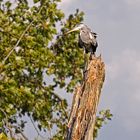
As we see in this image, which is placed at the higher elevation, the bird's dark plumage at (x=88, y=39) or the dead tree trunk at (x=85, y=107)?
the bird's dark plumage at (x=88, y=39)

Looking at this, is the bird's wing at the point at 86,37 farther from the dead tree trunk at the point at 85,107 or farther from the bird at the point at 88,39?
the dead tree trunk at the point at 85,107

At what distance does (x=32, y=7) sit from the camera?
22.7 meters

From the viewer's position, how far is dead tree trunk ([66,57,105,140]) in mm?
9617

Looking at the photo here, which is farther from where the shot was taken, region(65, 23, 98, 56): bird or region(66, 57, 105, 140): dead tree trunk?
region(65, 23, 98, 56): bird

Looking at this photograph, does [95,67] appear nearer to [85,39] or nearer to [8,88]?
[85,39]

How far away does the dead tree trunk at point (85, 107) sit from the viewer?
31.6 feet

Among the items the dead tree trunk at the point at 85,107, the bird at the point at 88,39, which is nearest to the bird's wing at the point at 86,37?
the bird at the point at 88,39

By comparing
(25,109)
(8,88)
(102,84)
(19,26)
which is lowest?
(102,84)

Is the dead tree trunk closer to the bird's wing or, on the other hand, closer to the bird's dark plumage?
the bird's dark plumage

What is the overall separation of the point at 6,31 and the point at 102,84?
1065cm

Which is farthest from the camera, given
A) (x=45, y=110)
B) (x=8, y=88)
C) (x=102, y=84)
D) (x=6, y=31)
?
(x=45, y=110)

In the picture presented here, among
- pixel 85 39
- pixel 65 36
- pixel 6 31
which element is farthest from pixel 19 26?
pixel 85 39

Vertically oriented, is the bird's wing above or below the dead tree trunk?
above

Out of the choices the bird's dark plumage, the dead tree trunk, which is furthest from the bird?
→ the dead tree trunk
